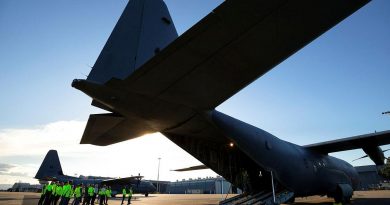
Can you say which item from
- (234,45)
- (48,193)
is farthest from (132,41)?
(48,193)

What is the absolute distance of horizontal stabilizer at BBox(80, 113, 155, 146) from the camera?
8.02m

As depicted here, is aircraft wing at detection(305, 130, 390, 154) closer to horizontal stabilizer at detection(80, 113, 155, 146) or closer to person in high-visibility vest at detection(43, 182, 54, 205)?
horizontal stabilizer at detection(80, 113, 155, 146)

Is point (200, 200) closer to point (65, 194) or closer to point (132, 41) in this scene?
point (65, 194)

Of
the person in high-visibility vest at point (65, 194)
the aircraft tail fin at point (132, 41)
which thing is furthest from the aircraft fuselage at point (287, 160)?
the person in high-visibility vest at point (65, 194)

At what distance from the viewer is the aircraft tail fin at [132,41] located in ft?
20.2

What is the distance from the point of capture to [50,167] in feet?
117

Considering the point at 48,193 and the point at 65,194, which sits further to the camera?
the point at 48,193

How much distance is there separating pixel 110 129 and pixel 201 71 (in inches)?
189

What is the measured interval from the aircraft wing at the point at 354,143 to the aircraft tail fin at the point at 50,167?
34.7 metres

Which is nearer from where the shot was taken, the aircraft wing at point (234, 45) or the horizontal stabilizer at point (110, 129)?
the aircraft wing at point (234, 45)

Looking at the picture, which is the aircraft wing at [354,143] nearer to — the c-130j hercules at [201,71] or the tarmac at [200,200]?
the c-130j hercules at [201,71]

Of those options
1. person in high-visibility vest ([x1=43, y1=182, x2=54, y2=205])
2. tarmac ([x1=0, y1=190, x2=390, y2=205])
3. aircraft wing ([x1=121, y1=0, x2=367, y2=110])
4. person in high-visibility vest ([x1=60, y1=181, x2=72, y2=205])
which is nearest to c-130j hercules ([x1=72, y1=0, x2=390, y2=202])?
aircraft wing ([x1=121, y1=0, x2=367, y2=110])

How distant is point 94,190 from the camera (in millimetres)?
18016

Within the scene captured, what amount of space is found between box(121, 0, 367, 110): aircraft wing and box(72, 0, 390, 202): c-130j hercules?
18 mm
